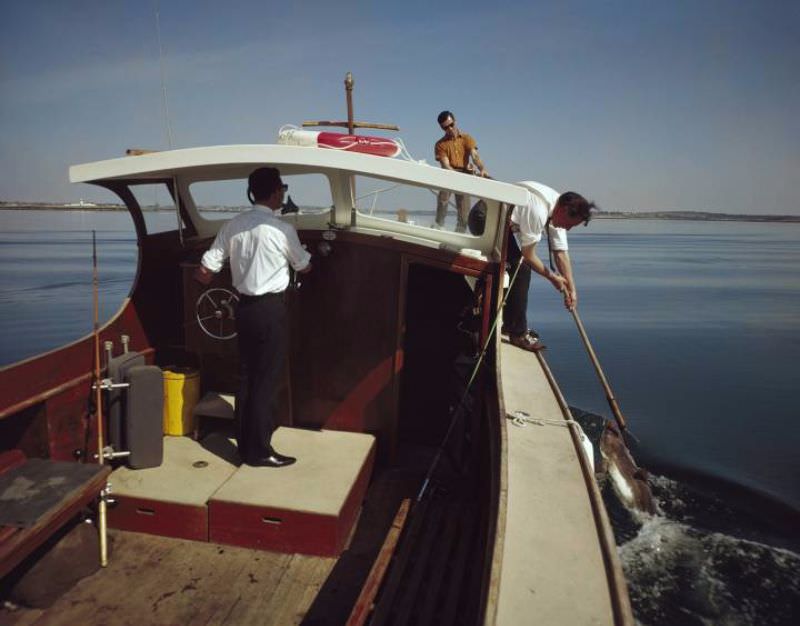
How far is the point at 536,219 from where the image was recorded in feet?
16.5

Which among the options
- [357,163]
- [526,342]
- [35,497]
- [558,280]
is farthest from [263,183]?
[526,342]

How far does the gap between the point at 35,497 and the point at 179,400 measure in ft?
5.47

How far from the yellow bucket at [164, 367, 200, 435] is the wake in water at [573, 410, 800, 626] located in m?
5.19

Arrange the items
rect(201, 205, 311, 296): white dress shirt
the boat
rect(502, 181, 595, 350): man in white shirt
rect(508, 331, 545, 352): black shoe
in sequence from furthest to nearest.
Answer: rect(508, 331, 545, 352): black shoe, rect(502, 181, 595, 350): man in white shirt, rect(201, 205, 311, 296): white dress shirt, the boat

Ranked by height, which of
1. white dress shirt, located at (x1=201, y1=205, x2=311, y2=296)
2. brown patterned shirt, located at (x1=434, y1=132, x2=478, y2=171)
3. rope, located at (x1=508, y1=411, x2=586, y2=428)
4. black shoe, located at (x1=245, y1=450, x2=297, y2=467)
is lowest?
black shoe, located at (x1=245, y1=450, x2=297, y2=467)

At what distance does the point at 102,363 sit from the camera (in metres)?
4.36

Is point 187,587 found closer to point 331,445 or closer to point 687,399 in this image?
point 331,445

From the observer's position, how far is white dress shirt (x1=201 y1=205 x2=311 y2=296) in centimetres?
377

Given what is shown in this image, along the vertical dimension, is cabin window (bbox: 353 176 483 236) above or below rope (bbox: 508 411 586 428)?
above

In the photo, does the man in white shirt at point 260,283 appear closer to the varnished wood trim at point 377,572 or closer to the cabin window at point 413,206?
the varnished wood trim at point 377,572

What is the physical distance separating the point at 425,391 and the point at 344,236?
7.05ft

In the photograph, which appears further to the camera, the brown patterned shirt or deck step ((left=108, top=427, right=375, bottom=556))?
the brown patterned shirt

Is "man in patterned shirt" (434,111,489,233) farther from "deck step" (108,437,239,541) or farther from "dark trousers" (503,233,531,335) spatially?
"deck step" (108,437,239,541)

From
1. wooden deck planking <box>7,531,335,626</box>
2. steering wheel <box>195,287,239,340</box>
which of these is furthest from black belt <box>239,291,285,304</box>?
wooden deck planking <box>7,531,335,626</box>
